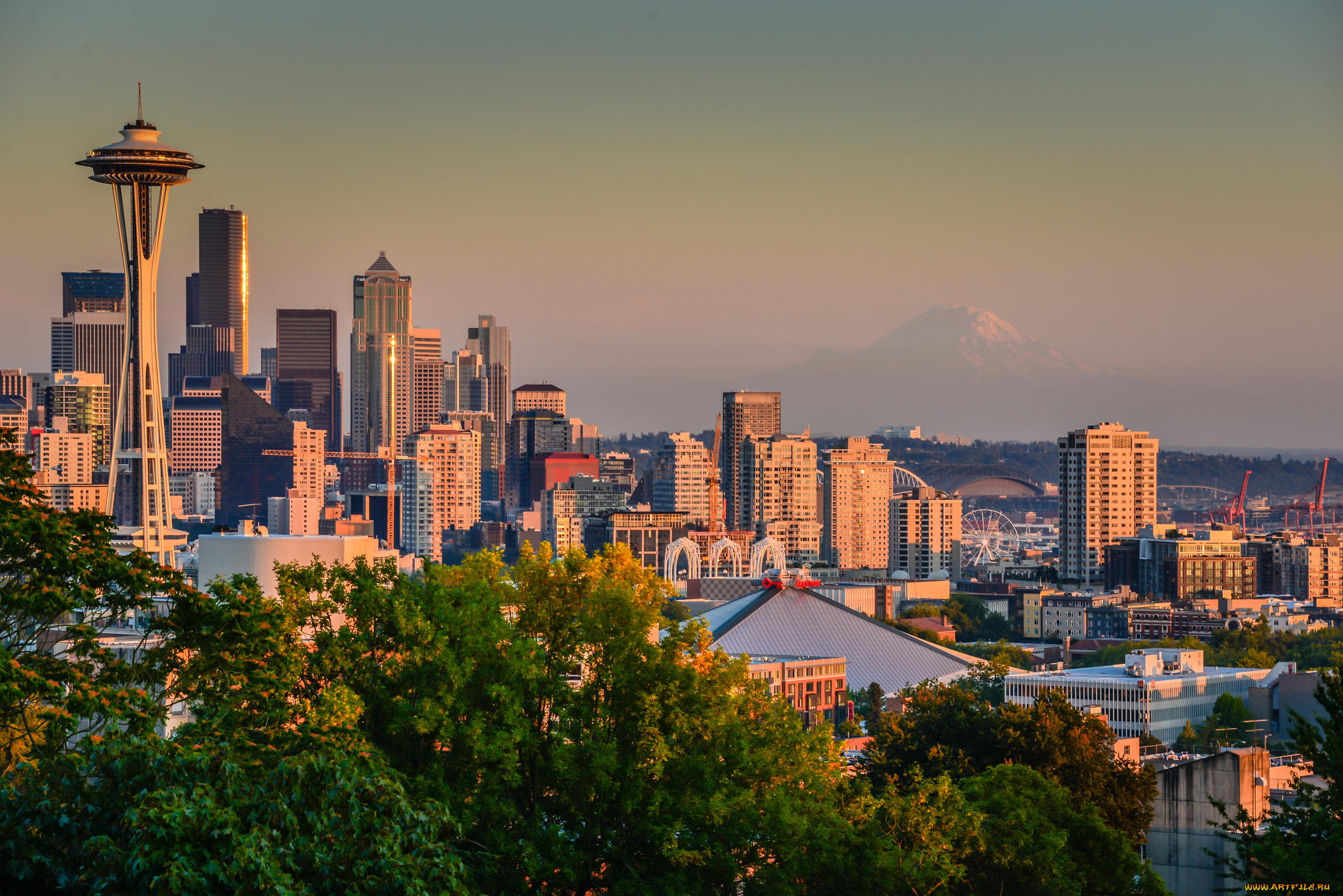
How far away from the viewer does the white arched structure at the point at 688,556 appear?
142m

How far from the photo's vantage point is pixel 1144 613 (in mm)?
135750

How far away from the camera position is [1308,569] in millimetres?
166375

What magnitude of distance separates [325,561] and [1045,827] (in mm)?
22200

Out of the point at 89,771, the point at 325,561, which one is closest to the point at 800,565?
the point at 325,561

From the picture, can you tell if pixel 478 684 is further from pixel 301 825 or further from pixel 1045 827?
pixel 1045 827

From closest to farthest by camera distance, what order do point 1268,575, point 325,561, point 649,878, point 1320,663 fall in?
point 649,878, point 325,561, point 1320,663, point 1268,575

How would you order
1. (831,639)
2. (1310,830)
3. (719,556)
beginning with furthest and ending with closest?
(719,556), (831,639), (1310,830)

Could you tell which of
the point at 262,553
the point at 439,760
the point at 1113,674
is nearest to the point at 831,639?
the point at 1113,674

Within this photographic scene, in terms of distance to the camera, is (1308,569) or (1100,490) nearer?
(1308,569)

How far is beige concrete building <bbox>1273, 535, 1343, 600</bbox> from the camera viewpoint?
166500mm

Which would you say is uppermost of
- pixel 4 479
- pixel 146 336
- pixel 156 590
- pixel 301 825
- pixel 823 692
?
pixel 146 336

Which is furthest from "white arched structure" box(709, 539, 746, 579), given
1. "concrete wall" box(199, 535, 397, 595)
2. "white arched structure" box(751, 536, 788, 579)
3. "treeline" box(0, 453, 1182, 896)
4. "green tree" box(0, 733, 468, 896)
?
"green tree" box(0, 733, 468, 896)

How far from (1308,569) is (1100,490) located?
2461cm

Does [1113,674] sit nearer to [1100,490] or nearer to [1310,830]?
[1310,830]
